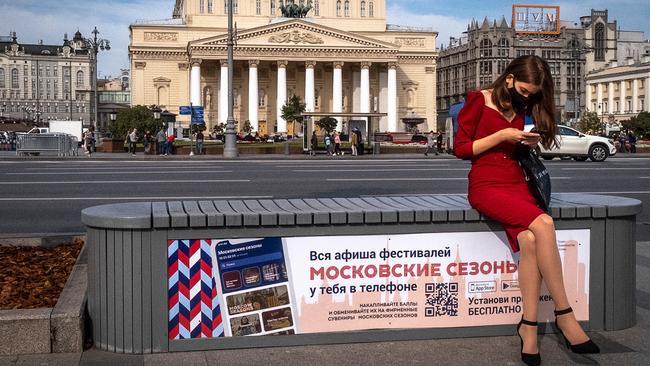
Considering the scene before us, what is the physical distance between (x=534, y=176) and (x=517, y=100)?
0.50 meters

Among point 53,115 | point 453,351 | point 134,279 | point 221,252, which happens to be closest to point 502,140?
point 453,351

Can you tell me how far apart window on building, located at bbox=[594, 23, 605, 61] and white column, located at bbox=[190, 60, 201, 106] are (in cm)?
7274

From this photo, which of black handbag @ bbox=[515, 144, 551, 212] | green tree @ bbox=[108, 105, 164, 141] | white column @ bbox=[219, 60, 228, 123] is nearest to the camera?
black handbag @ bbox=[515, 144, 551, 212]

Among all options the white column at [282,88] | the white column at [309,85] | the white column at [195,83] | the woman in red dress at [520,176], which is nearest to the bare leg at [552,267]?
the woman in red dress at [520,176]

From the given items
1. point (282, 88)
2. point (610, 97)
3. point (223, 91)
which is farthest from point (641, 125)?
point (223, 91)

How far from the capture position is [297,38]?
93125 millimetres

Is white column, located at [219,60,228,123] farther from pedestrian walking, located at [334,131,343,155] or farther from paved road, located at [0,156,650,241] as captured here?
paved road, located at [0,156,650,241]

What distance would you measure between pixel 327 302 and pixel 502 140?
151 cm

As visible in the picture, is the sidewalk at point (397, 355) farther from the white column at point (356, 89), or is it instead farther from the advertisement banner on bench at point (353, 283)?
the white column at point (356, 89)

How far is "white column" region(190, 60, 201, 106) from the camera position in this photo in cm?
9213

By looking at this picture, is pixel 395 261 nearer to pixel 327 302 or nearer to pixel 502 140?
pixel 327 302

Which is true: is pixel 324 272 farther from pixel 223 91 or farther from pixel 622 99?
pixel 622 99

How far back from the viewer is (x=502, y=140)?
5203 millimetres

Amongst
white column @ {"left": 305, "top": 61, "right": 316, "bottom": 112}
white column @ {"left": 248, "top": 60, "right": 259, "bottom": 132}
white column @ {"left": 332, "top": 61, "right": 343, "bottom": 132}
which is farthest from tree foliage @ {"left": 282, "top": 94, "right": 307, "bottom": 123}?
white column @ {"left": 332, "top": 61, "right": 343, "bottom": 132}
